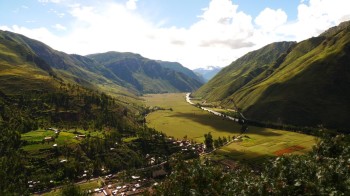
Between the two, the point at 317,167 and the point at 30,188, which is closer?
the point at 317,167

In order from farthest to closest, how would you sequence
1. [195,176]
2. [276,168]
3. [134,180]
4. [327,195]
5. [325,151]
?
[134,180] < [325,151] < [195,176] < [276,168] < [327,195]

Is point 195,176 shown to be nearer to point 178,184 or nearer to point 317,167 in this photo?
point 178,184

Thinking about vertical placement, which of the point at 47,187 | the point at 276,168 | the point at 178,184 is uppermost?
the point at 276,168

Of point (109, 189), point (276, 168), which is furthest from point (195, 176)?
point (109, 189)

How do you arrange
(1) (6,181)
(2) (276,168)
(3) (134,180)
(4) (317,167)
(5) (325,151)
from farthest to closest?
(3) (134,180) < (1) (6,181) < (5) (325,151) < (2) (276,168) < (4) (317,167)

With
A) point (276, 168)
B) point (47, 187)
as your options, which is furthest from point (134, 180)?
point (276, 168)

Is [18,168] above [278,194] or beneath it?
beneath

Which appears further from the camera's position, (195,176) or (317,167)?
(195,176)

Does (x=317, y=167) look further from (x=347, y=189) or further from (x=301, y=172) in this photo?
(x=347, y=189)

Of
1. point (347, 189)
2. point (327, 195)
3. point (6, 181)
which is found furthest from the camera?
point (6, 181)
